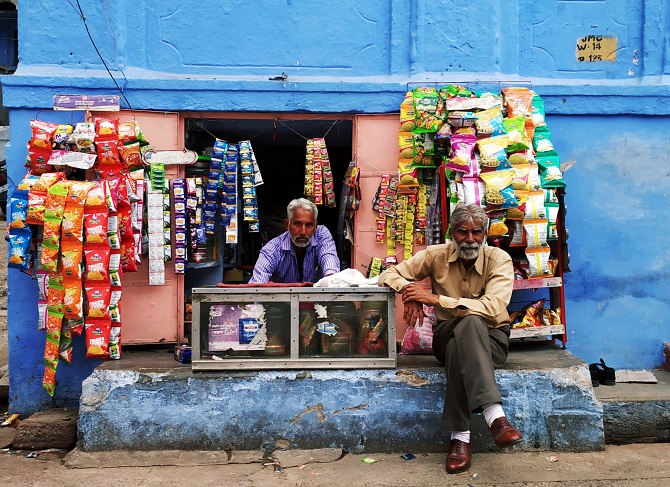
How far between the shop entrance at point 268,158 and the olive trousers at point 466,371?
1.82m

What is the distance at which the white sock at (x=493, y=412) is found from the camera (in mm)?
3721

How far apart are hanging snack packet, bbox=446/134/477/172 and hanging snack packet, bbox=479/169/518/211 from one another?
0.14 metres

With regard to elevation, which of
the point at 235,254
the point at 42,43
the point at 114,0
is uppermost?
the point at 114,0

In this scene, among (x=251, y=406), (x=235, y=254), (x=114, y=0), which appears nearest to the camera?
(x=251, y=406)

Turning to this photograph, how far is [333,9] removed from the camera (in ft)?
17.1

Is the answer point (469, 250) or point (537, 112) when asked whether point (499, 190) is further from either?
point (537, 112)

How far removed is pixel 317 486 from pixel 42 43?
12.2ft

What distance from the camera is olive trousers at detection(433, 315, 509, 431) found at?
12.3ft

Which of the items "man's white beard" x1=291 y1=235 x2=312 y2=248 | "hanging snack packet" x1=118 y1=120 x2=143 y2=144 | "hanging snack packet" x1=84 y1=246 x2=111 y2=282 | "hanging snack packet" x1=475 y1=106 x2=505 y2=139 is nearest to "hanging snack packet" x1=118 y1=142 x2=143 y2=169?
"hanging snack packet" x1=118 y1=120 x2=143 y2=144

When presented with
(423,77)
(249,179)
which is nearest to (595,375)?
(423,77)

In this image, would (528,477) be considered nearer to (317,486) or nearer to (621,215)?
(317,486)

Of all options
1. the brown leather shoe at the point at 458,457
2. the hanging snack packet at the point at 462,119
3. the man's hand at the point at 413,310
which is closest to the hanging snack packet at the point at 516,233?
the hanging snack packet at the point at 462,119

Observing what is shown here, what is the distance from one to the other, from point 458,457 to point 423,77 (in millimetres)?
2789

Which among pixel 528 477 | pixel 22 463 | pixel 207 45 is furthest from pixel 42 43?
pixel 528 477
